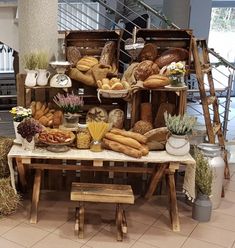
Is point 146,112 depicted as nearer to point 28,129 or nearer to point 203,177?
point 203,177

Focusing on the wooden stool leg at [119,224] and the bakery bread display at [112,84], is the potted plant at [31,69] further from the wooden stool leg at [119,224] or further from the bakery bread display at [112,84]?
the wooden stool leg at [119,224]

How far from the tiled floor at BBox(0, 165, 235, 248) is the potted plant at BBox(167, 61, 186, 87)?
1.15m

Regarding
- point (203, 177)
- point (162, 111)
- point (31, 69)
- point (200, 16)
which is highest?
point (200, 16)

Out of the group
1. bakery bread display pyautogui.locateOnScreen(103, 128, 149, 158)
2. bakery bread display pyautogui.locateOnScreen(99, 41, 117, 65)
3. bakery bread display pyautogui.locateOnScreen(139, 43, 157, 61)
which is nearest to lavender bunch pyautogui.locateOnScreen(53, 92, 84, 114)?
bakery bread display pyautogui.locateOnScreen(103, 128, 149, 158)

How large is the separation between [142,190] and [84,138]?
97cm

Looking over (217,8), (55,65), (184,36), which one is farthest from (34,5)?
(217,8)

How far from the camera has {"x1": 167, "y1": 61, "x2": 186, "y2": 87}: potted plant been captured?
2.93 m

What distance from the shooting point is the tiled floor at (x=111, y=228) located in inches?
105

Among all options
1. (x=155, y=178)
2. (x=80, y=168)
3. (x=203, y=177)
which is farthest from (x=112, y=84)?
(x=203, y=177)

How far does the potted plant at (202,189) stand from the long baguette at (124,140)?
577 millimetres

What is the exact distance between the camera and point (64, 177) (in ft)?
11.5

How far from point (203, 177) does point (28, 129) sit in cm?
146

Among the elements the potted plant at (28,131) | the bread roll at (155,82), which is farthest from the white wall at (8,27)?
the bread roll at (155,82)

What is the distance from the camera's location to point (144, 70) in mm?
3037
